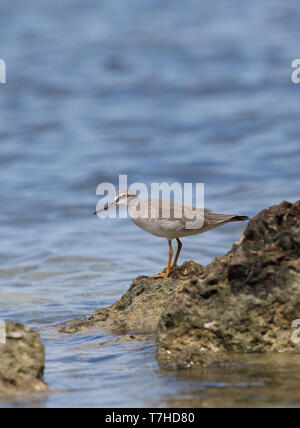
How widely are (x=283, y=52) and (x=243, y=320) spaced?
757 inches

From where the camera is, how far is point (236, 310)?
5.45 metres

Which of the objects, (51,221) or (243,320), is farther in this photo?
(51,221)

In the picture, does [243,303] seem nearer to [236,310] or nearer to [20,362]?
[236,310]

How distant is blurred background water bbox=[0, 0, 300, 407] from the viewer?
5867 millimetres

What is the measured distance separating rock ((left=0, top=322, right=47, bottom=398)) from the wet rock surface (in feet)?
3.39

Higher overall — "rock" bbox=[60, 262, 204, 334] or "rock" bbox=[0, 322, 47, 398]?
"rock" bbox=[60, 262, 204, 334]

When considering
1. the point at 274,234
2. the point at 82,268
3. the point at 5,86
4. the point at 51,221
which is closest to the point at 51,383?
the point at 274,234

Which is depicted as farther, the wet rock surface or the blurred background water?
the blurred background water
